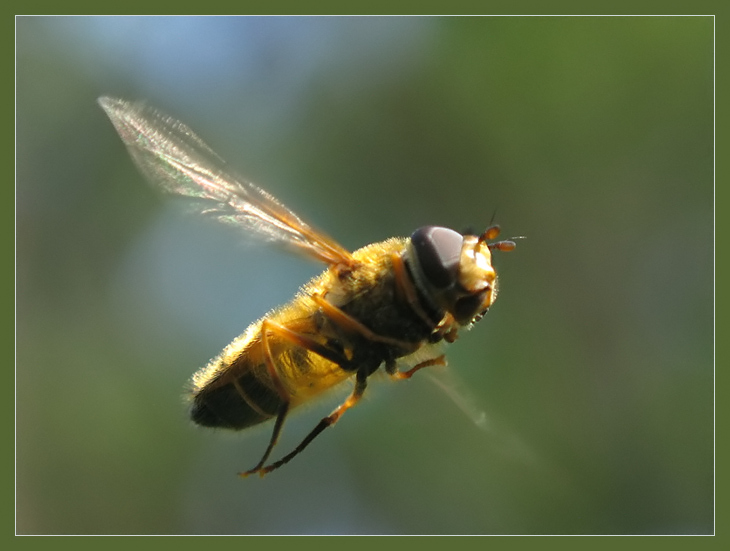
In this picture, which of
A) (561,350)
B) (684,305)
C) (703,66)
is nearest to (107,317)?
(561,350)

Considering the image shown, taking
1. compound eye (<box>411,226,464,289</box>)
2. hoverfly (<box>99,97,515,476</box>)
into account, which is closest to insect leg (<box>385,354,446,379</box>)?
hoverfly (<box>99,97,515,476</box>)

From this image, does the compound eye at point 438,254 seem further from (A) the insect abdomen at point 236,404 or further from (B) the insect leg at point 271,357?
(A) the insect abdomen at point 236,404

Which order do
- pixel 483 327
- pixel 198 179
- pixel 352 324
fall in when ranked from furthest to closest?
pixel 483 327 < pixel 198 179 < pixel 352 324

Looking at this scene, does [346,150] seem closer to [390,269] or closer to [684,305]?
[684,305]

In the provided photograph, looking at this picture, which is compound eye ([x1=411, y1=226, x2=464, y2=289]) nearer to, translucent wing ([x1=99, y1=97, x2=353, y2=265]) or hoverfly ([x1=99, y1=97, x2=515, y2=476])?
hoverfly ([x1=99, y1=97, x2=515, y2=476])

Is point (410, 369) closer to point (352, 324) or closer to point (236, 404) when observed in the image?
point (352, 324)

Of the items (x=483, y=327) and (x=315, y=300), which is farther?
(x=483, y=327)

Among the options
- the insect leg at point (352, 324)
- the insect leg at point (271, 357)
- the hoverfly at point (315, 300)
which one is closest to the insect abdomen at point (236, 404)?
the hoverfly at point (315, 300)

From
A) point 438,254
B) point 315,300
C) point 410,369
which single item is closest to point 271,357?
point 315,300
